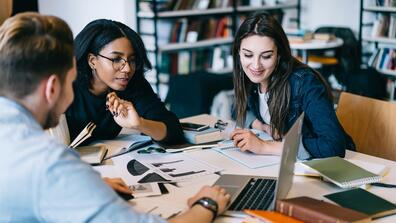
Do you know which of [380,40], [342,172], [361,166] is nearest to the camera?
[342,172]

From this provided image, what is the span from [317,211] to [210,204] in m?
0.27

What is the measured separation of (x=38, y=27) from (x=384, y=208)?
994 mm

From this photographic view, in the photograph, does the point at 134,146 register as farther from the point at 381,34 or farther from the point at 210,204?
the point at 381,34

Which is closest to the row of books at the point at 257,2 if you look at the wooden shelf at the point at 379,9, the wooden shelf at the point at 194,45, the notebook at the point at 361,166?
the wooden shelf at the point at 194,45

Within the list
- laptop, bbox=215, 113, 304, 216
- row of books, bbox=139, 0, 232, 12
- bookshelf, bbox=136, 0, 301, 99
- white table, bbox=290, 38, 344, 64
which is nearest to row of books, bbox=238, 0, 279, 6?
bookshelf, bbox=136, 0, 301, 99

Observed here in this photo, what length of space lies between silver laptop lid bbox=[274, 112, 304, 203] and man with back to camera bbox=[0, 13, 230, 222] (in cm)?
36

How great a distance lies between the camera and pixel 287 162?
4.65ft

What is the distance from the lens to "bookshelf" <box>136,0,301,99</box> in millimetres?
4645

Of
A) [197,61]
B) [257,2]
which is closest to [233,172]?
[197,61]

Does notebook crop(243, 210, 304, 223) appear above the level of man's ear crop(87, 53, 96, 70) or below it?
below

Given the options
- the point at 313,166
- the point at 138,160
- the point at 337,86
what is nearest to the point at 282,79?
the point at 313,166

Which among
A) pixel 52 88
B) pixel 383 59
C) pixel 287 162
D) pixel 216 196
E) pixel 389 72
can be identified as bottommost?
pixel 389 72

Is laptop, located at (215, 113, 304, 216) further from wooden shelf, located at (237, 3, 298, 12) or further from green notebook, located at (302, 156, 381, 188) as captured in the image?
wooden shelf, located at (237, 3, 298, 12)

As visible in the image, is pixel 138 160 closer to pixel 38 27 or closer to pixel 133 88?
pixel 133 88
